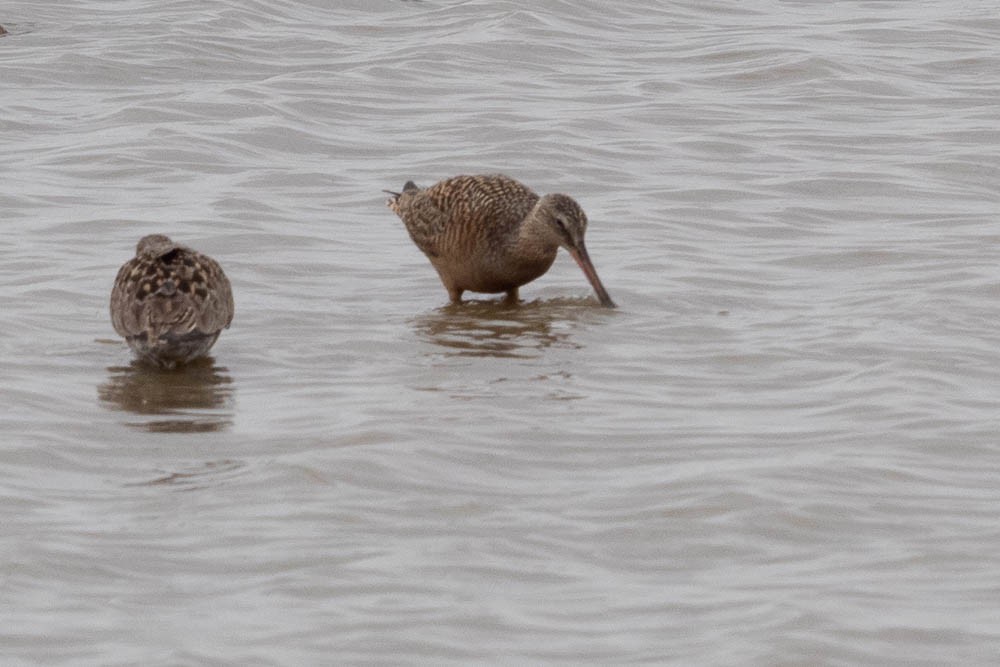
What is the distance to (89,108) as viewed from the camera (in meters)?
16.1

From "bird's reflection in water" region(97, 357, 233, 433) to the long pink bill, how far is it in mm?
2165

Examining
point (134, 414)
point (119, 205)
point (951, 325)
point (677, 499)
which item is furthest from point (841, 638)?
point (119, 205)

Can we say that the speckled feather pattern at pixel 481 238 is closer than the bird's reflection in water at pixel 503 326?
No

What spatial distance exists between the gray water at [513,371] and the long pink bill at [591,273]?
86 mm

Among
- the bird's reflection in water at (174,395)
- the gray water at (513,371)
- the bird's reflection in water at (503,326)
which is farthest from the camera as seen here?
the bird's reflection in water at (503,326)

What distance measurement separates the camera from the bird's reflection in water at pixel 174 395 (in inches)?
321

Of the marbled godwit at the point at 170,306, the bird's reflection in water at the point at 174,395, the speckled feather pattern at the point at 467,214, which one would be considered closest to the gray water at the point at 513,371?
the bird's reflection in water at the point at 174,395

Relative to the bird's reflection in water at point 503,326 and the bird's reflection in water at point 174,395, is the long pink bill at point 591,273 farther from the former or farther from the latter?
the bird's reflection in water at point 174,395

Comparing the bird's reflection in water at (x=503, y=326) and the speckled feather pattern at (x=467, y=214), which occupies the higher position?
the speckled feather pattern at (x=467, y=214)

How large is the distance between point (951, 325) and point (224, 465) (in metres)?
3.97

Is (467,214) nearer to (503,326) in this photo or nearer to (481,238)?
(481,238)

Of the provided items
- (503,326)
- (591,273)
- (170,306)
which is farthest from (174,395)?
(591,273)

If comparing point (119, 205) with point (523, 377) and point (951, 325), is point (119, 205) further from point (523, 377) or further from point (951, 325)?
point (951, 325)

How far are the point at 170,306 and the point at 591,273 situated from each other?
250cm
